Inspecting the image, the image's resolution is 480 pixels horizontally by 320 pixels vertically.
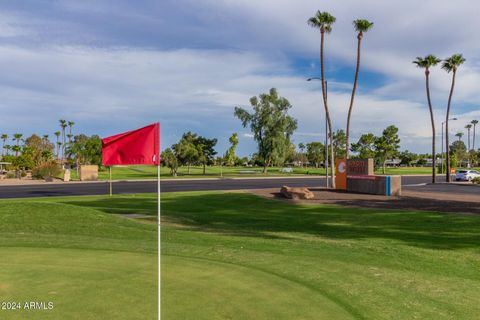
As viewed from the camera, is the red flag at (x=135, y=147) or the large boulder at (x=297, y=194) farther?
the large boulder at (x=297, y=194)

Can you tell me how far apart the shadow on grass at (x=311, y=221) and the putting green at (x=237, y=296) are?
24.6ft

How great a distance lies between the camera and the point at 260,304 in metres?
6.60

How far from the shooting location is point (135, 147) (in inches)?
258

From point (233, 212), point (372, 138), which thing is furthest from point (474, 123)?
point (233, 212)

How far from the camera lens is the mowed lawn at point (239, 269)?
6527 millimetres

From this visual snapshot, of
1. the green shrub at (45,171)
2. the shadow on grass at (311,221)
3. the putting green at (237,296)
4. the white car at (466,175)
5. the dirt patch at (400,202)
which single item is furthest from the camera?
the green shrub at (45,171)

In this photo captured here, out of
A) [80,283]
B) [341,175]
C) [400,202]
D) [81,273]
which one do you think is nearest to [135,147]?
[80,283]

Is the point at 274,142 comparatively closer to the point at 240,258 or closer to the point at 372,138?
the point at 372,138

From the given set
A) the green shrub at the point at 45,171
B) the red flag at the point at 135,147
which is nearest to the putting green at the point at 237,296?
the red flag at the point at 135,147

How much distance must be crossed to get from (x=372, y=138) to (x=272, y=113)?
110 ft

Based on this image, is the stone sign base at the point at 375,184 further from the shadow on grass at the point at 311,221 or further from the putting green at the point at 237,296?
the putting green at the point at 237,296

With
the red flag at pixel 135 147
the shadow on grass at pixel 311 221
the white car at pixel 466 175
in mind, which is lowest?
the shadow on grass at pixel 311 221

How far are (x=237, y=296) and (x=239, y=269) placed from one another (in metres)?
1.95

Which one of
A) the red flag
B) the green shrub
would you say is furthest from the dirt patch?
the green shrub
